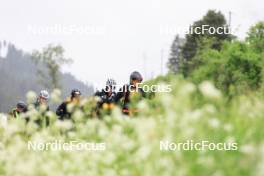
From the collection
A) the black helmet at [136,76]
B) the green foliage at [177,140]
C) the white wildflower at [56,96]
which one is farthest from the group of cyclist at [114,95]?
the green foliage at [177,140]

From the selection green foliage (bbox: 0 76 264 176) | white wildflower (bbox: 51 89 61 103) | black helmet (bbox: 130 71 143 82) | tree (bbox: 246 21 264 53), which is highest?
tree (bbox: 246 21 264 53)

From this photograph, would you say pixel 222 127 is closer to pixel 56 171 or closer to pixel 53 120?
pixel 56 171

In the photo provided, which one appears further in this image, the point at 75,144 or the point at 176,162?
the point at 75,144

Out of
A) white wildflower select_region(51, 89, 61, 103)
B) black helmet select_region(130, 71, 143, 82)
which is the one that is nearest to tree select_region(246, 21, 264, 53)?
black helmet select_region(130, 71, 143, 82)

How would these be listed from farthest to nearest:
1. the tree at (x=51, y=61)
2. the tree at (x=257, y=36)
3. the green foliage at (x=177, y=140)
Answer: the tree at (x=51, y=61) < the tree at (x=257, y=36) < the green foliage at (x=177, y=140)

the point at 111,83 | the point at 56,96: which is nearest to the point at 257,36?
the point at 111,83

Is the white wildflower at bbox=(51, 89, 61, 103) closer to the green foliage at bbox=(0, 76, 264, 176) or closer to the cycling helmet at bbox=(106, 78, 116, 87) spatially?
the green foliage at bbox=(0, 76, 264, 176)

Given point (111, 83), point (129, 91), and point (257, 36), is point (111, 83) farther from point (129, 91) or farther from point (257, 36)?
point (257, 36)

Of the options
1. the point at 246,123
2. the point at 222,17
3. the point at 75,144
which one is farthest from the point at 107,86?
the point at 222,17

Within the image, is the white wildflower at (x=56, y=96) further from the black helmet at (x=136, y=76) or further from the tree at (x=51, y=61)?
the tree at (x=51, y=61)

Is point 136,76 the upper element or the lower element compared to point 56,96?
upper

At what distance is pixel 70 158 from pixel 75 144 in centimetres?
56

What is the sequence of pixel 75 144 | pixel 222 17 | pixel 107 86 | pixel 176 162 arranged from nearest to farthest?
1. pixel 176 162
2. pixel 75 144
3. pixel 107 86
4. pixel 222 17

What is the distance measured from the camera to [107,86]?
14.6 meters
